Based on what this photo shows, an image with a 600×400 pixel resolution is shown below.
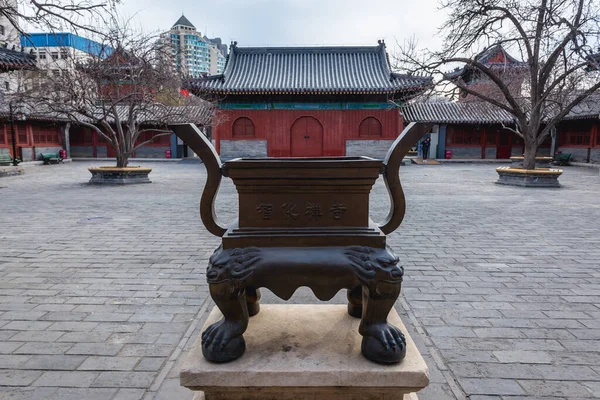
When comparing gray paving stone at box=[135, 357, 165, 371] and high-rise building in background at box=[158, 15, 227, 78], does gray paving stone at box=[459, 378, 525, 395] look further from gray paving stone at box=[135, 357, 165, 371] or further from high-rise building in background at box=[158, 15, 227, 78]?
high-rise building in background at box=[158, 15, 227, 78]

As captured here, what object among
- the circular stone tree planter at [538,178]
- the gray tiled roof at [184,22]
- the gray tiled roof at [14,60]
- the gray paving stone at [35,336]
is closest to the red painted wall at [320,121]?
the circular stone tree planter at [538,178]

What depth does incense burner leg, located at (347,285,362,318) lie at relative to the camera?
2.18m

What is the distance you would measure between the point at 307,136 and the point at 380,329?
66.3 feet

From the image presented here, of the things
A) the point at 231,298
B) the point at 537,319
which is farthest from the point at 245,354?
the point at 537,319

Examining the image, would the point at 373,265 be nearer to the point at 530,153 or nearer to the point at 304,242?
the point at 304,242

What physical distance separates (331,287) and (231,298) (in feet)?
1.41

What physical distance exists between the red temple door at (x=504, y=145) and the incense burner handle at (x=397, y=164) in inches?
1036

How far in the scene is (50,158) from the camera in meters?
21.7

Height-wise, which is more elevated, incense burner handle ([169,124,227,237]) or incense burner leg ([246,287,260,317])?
incense burner handle ([169,124,227,237])

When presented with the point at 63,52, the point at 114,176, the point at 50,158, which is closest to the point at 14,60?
the point at 63,52

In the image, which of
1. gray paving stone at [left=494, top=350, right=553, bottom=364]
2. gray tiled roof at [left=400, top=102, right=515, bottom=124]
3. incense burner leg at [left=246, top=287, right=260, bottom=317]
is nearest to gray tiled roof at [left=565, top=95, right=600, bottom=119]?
gray tiled roof at [left=400, top=102, right=515, bottom=124]

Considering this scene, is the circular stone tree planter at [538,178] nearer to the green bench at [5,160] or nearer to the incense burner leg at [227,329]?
the incense burner leg at [227,329]

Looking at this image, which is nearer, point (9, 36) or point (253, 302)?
point (253, 302)

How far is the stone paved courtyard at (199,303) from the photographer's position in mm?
2166
